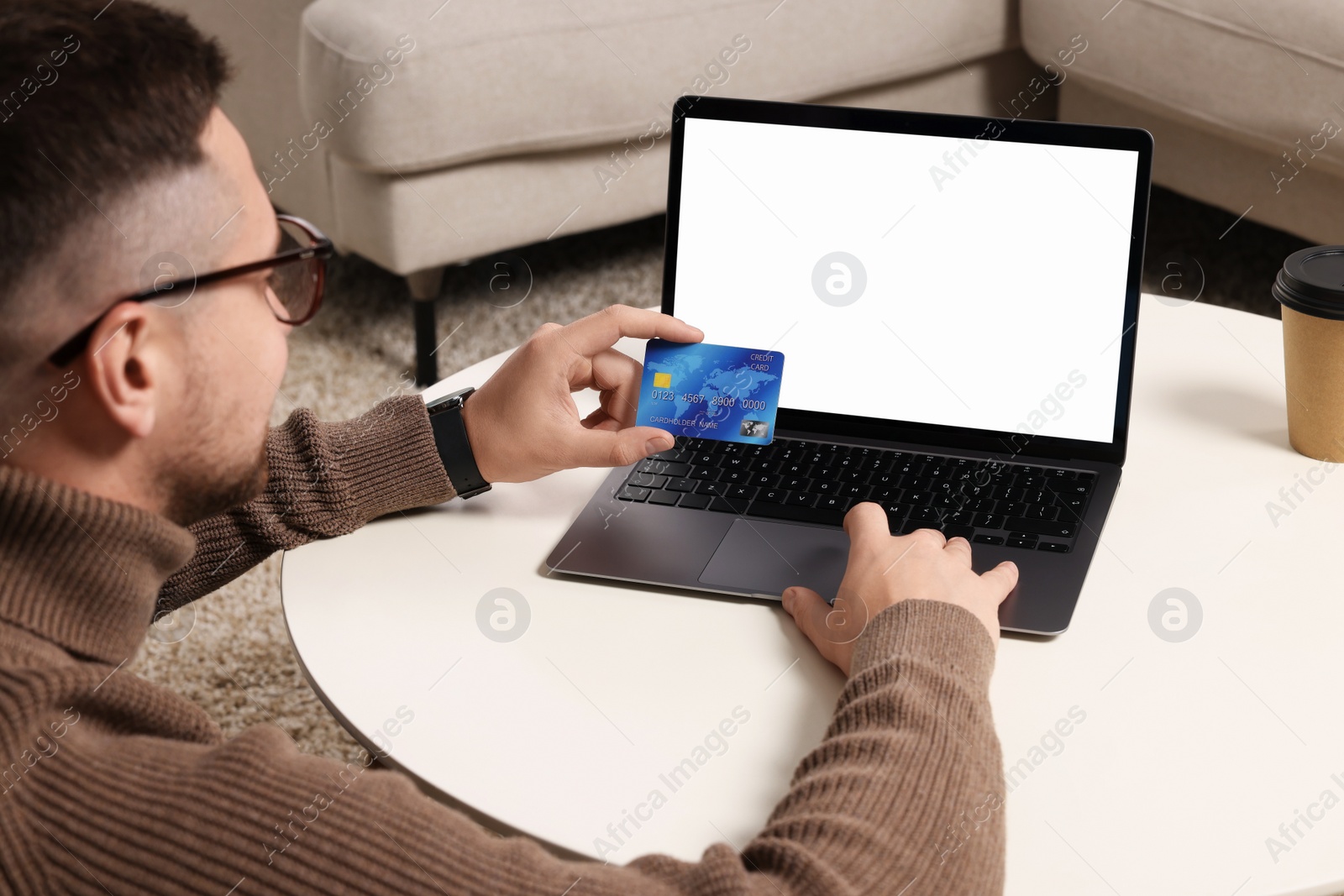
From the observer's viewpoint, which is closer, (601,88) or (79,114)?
(79,114)

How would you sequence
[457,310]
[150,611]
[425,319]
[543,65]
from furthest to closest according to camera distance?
[457,310] < [425,319] < [543,65] < [150,611]

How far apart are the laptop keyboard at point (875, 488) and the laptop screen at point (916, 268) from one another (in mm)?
48

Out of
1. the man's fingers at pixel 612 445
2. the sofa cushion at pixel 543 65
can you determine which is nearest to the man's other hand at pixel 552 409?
the man's fingers at pixel 612 445

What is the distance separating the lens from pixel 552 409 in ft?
3.15

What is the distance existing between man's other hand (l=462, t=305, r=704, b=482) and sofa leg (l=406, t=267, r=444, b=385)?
112cm

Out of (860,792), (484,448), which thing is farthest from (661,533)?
(860,792)

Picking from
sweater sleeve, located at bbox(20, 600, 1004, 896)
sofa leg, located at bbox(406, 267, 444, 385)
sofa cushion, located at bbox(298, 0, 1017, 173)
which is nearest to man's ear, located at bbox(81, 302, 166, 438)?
sweater sleeve, located at bbox(20, 600, 1004, 896)

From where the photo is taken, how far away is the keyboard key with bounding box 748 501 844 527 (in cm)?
90

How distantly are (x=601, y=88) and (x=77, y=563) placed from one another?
60.7 inches

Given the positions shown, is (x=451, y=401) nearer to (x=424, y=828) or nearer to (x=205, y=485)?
(x=205, y=485)

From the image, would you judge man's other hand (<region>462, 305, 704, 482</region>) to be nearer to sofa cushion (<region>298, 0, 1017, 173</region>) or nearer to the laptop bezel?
the laptop bezel

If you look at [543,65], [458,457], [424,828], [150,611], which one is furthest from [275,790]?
[543,65]

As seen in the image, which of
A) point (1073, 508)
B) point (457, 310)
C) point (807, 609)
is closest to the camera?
point (807, 609)

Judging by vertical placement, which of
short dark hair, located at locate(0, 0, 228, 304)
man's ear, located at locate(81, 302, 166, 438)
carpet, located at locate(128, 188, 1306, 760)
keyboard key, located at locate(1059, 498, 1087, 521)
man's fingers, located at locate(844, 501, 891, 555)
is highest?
short dark hair, located at locate(0, 0, 228, 304)
